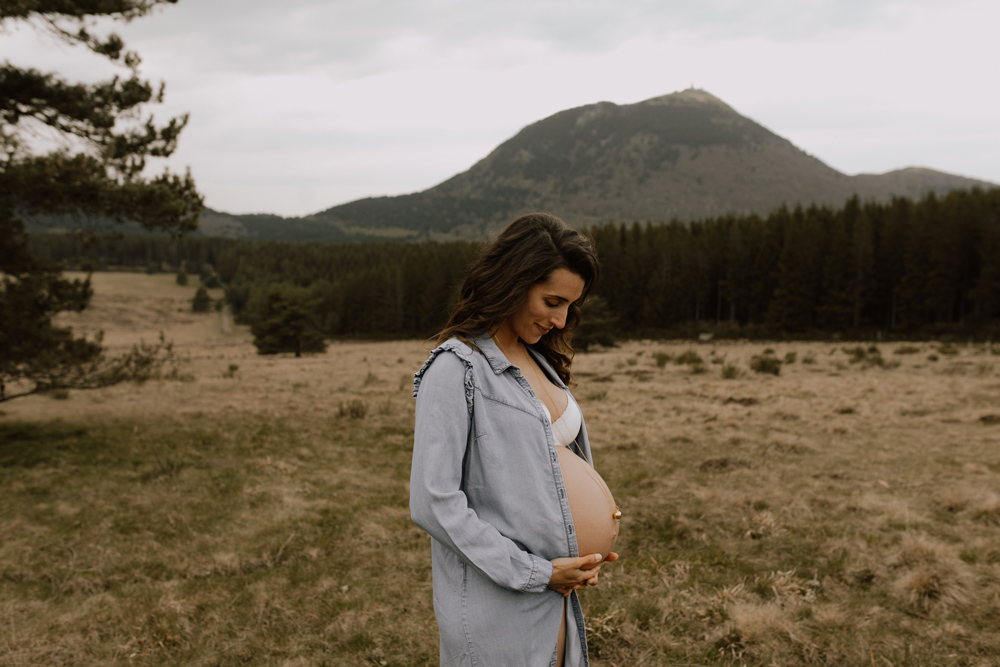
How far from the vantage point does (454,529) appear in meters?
1.61

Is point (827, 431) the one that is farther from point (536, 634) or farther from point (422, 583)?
point (536, 634)

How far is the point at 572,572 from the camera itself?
1798 mm

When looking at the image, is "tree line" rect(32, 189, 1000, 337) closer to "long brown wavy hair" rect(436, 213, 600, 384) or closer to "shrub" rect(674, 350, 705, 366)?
"shrub" rect(674, 350, 705, 366)

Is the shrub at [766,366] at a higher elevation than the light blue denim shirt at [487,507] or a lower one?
lower

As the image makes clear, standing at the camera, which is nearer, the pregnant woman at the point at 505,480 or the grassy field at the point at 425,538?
the pregnant woman at the point at 505,480

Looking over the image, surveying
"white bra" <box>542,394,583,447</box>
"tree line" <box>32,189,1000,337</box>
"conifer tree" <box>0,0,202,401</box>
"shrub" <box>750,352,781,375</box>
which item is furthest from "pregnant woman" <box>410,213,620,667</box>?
"tree line" <box>32,189,1000,337</box>

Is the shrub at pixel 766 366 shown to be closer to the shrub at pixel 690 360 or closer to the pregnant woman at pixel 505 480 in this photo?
the shrub at pixel 690 360

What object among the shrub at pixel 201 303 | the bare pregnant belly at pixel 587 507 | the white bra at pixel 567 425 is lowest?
the shrub at pixel 201 303

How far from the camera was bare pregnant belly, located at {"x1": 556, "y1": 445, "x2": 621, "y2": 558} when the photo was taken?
6.36 feet

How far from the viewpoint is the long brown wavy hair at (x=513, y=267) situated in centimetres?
188

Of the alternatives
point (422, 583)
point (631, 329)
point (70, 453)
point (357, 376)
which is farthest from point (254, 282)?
point (422, 583)

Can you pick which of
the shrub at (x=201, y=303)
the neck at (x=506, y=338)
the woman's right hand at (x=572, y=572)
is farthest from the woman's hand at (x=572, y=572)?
the shrub at (x=201, y=303)

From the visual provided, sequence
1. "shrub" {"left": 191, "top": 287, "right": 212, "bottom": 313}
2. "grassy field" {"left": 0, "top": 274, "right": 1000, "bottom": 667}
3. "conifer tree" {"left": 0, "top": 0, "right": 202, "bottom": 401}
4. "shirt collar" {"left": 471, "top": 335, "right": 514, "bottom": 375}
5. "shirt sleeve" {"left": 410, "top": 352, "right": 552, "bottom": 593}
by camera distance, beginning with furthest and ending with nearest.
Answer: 1. "shrub" {"left": 191, "top": 287, "right": 212, "bottom": 313}
2. "conifer tree" {"left": 0, "top": 0, "right": 202, "bottom": 401}
3. "grassy field" {"left": 0, "top": 274, "right": 1000, "bottom": 667}
4. "shirt collar" {"left": 471, "top": 335, "right": 514, "bottom": 375}
5. "shirt sleeve" {"left": 410, "top": 352, "right": 552, "bottom": 593}

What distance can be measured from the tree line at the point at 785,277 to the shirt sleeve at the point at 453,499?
3385cm
